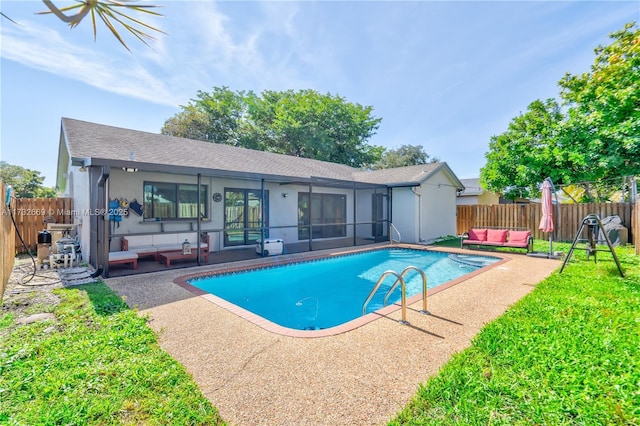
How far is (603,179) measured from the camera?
1588 cm

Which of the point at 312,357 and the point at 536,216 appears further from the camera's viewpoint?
the point at 536,216

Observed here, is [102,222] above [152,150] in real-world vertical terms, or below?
below

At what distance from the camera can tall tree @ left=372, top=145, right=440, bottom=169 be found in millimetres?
38781

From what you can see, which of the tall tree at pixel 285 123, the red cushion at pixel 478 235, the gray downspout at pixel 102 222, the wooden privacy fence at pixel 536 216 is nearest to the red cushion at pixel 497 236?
the red cushion at pixel 478 235

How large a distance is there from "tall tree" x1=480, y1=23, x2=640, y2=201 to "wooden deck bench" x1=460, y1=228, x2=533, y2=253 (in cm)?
638

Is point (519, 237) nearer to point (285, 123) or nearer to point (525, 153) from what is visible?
point (525, 153)

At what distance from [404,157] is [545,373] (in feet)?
125

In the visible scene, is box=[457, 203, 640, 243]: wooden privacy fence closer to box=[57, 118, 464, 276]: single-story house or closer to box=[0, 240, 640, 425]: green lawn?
box=[57, 118, 464, 276]: single-story house

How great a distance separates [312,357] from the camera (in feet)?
11.2

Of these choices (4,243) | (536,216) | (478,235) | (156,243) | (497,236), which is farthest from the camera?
(536,216)

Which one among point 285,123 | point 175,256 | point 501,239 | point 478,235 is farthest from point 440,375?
point 285,123

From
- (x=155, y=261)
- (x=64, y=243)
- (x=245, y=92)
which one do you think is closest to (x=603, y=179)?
(x=155, y=261)

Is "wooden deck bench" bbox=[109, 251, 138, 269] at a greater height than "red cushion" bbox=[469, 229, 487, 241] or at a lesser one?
lesser

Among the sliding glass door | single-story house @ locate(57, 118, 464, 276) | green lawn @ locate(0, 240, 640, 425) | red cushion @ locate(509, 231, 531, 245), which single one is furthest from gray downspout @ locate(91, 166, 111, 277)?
red cushion @ locate(509, 231, 531, 245)
